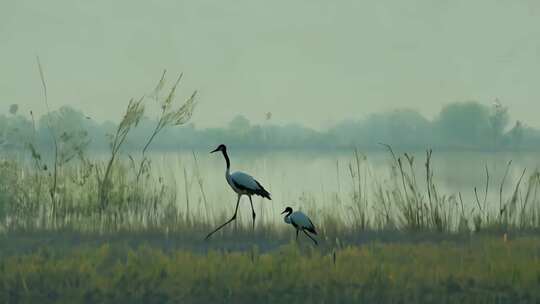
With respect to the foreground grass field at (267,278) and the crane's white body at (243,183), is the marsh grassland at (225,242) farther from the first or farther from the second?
the crane's white body at (243,183)

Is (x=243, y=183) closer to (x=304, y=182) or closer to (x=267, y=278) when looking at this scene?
(x=267, y=278)

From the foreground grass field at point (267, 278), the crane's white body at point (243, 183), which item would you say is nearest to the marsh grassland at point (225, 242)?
the foreground grass field at point (267, 278)

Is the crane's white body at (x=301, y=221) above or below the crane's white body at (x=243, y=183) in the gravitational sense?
below

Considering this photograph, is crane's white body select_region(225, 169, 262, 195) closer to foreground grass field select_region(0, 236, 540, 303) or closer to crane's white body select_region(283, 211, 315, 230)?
crane's white body select_region(283, 211, 315, 230)

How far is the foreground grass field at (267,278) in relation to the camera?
602 centimetres

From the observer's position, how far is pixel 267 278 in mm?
6301

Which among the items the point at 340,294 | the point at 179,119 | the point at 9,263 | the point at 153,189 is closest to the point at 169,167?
the point at 153,189

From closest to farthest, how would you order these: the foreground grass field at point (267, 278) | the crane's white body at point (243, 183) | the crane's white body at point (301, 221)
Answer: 1. the foreground grass field at point (267, 278)
2. the crane's white body at point (301, 221)
3. the crane's white body at point (243, 183)

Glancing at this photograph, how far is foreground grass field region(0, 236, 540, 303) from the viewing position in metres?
6.02

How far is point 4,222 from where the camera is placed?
991 centimetres

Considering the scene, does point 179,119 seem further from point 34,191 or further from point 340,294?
point 340,294

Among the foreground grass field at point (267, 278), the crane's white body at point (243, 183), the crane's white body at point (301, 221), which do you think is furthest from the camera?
the crane's white body at point (243, 183)

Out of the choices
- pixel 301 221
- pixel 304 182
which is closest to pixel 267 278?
pixel 301 221

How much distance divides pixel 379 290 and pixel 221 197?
4.42 m
